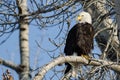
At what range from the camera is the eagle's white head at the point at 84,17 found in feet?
18.5

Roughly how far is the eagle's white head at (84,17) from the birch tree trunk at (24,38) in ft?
5.05

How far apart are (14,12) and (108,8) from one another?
1622mm


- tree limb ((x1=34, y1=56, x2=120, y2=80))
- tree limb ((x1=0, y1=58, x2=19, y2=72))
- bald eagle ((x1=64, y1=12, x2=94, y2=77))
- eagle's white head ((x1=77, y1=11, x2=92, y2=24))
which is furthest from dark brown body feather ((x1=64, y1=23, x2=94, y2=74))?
tree limb ((x1=0, y1=58, x2=19, y2=72))

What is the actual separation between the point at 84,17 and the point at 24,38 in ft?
6.05

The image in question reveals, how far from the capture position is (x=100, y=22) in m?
5.30

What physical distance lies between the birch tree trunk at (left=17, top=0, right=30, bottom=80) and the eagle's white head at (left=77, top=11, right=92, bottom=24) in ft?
5.05

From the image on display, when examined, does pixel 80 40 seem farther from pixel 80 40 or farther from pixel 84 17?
pixel 84 17

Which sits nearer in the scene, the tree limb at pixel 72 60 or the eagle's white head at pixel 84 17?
the tree limb at pixel 72 60

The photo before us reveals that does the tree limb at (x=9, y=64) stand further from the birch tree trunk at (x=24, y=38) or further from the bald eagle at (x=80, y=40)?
the bald eagle at (x=80, y=40)

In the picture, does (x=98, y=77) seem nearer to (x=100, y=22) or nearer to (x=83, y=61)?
(x=83, y=61)

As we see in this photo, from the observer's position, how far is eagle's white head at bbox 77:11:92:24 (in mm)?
5653

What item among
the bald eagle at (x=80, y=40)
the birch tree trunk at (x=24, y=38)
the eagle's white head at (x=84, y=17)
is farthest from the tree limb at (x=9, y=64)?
A: the eagle's white head at (x=84, y=17)

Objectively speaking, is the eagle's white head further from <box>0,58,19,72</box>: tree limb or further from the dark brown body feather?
<box>0,58,19,72</box>: tree limb

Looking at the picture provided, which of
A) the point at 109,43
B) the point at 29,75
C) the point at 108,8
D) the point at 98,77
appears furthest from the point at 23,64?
the point at 108,8
